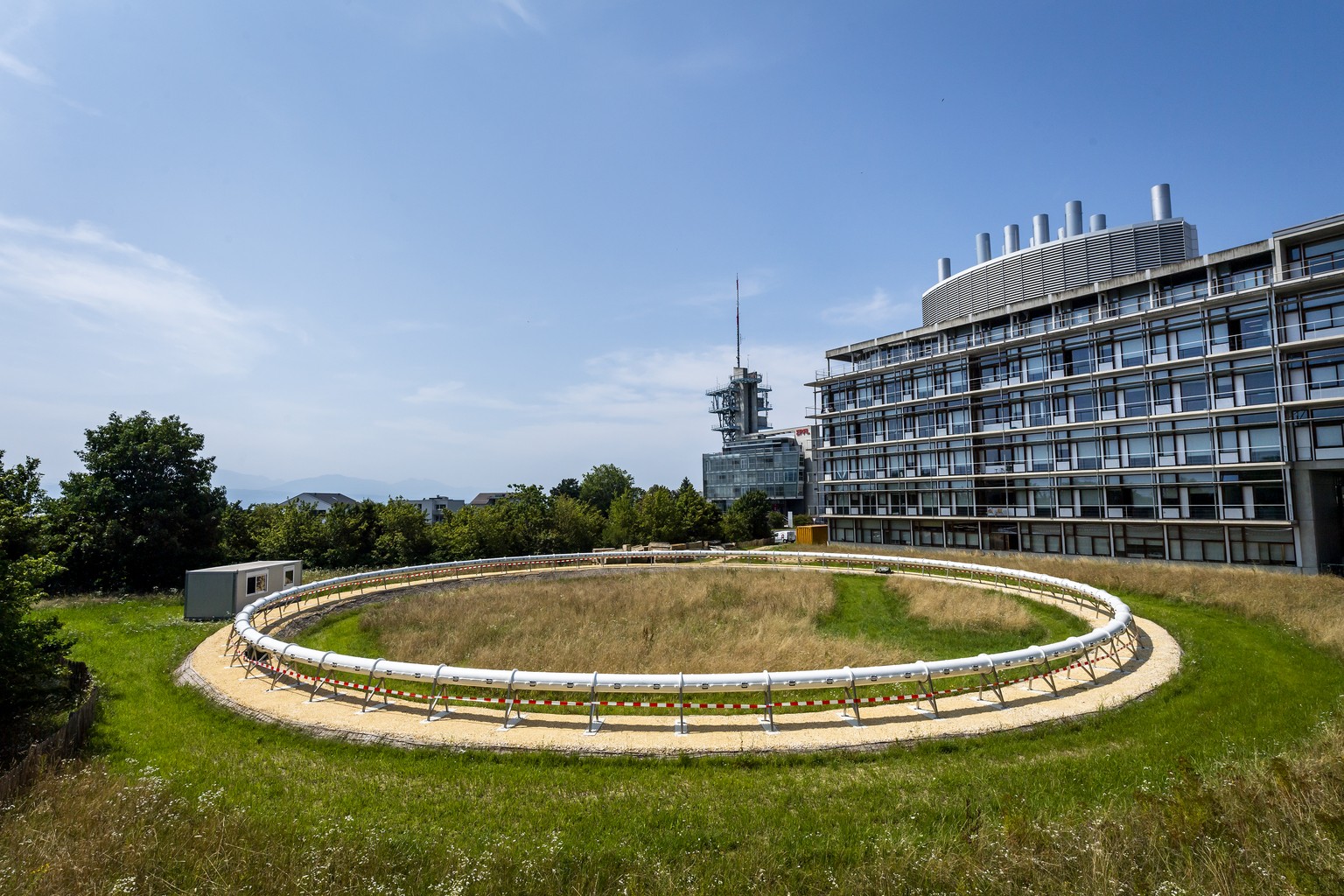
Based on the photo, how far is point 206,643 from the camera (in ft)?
65.9

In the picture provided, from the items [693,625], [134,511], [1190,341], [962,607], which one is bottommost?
[693,625]

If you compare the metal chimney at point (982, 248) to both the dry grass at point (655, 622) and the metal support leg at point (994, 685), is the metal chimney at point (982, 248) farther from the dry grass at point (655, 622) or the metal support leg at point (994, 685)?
the metal support leg at point (994, 685)

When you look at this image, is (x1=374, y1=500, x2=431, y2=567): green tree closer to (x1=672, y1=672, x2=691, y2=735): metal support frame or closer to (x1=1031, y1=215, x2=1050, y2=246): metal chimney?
(x1=672, y1=672, x2=691, y2=735): metal support frame

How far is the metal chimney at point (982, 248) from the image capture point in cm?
5647

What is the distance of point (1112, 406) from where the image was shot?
38875 millimetres

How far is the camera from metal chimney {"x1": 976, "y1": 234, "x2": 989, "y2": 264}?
56469 millimetres

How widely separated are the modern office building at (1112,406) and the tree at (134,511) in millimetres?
48023

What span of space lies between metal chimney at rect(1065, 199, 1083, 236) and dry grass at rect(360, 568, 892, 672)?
36848 mm

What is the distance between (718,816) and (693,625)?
14855mm

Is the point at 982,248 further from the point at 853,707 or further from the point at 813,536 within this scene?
the point at 853,707

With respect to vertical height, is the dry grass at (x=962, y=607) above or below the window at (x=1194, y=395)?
below

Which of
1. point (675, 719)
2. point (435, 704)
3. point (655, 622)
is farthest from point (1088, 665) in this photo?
point (435, 704)

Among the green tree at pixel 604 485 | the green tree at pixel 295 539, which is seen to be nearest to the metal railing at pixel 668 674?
the green tree at pixel 295 539

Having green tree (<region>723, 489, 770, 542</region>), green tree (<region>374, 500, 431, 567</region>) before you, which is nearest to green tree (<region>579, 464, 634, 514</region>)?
green tree (<region>723, 489, 770, 542</region>)
